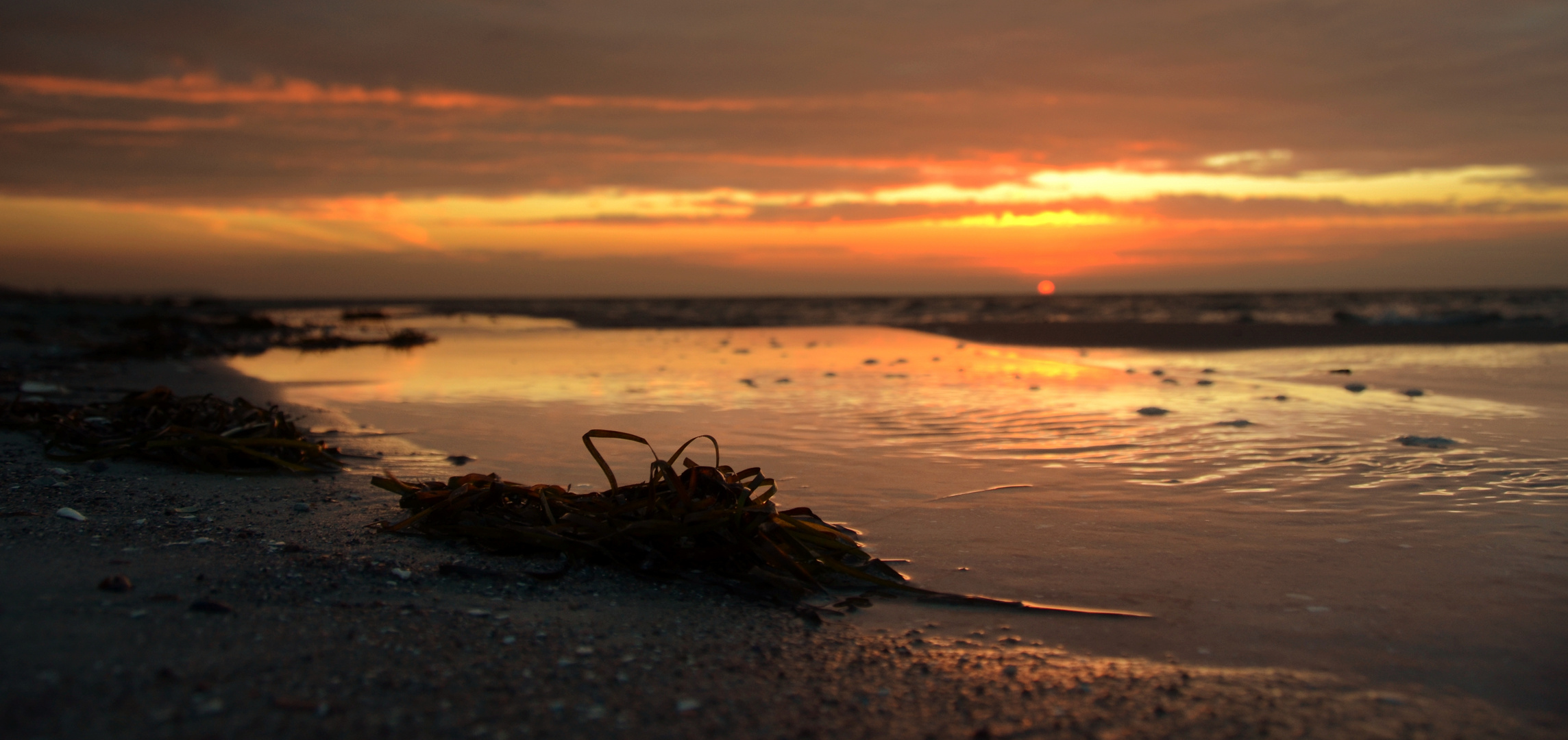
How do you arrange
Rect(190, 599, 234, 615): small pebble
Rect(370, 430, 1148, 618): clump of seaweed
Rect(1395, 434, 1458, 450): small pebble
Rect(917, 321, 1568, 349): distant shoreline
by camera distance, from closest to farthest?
Rect(190, 599, 234, 615): small pebble
Rect(370, 430, 1148, 618): clump of seaweed
Rect(1395, 434, 1458, 450): small pebble
Rect(917, 321, 1568, 349): distant shoreline

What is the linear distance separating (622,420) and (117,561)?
13.4 feet

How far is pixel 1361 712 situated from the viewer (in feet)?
6.81

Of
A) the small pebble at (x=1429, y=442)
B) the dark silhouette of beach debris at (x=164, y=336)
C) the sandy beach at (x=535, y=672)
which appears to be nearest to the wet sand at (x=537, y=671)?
the sandy beach at (x=535, y=672)

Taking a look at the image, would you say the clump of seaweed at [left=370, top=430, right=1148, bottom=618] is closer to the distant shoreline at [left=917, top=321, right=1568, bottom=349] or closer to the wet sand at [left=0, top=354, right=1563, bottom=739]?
the wet sand at [left=0, top=354, right=1563, bottom=739]

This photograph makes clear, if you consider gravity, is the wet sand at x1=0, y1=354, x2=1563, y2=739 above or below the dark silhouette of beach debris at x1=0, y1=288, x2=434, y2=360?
below

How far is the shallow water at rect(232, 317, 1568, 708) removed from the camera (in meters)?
2.64

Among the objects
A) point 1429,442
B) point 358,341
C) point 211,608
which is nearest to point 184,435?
point 211,608

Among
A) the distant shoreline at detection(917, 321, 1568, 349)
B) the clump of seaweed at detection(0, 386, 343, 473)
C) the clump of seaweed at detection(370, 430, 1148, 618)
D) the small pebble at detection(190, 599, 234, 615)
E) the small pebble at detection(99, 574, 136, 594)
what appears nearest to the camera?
the small pebble at detection(190, 599, 234, 615)

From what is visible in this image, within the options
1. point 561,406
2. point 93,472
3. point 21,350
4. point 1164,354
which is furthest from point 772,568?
point 21,350

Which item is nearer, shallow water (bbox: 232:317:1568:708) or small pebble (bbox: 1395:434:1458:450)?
shallow water (bbox: 232:317:1568:708)

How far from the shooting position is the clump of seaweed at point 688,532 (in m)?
3.04

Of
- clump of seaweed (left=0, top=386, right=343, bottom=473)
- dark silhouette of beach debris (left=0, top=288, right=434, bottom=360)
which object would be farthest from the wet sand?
dark silhouette of beach debris (left=0, top=288, right=434, bottom=360)

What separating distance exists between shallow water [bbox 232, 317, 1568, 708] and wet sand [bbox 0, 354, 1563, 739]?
0.23m

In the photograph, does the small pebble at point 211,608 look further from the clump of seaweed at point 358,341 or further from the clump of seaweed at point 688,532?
the clump of seaweed at point 358,341
